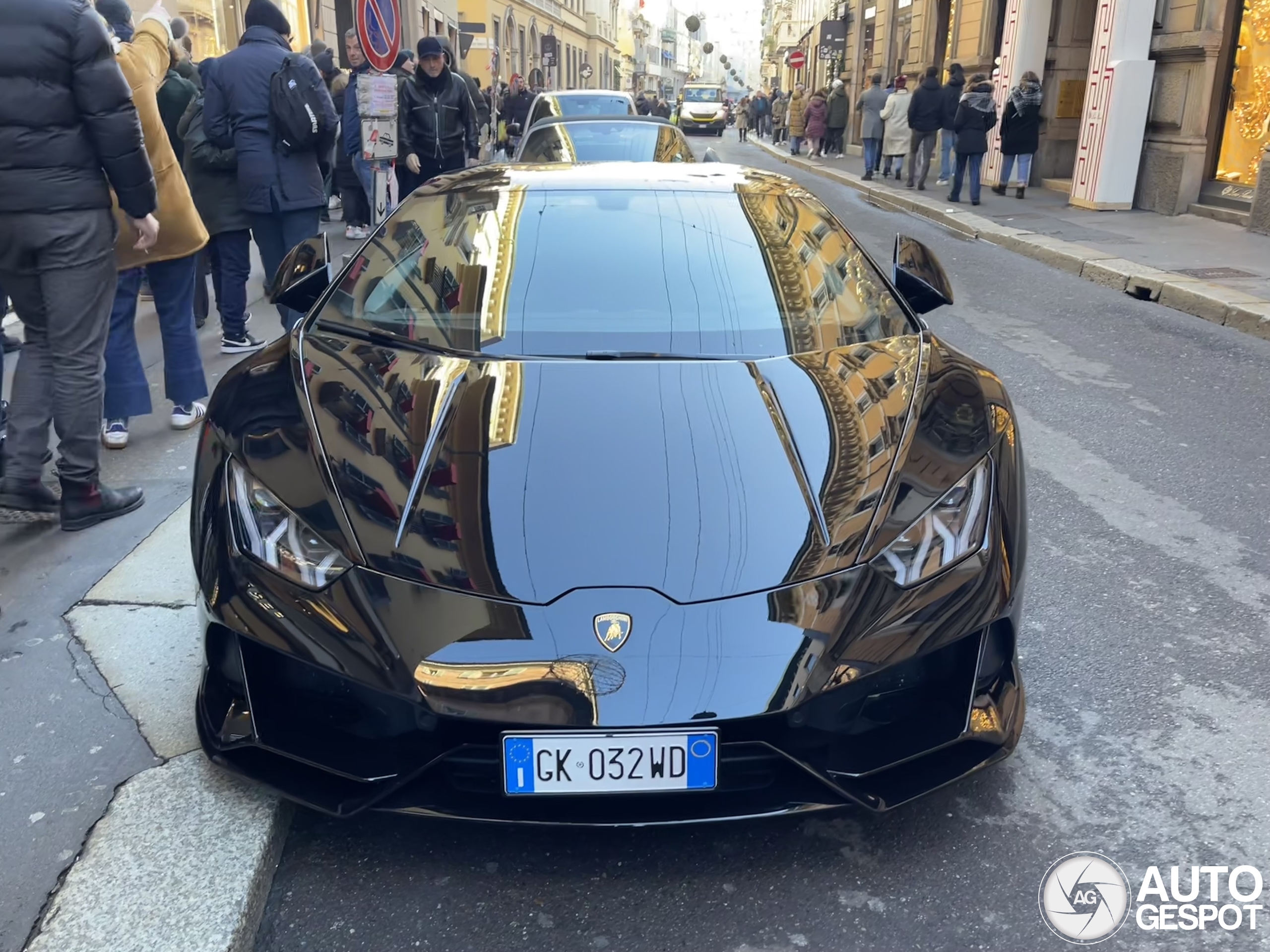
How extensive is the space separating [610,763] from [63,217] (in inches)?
119

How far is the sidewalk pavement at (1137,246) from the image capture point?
333 inches

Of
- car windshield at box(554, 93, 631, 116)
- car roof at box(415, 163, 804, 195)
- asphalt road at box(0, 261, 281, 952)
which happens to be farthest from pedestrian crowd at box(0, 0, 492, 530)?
car windshield at box(554, 93, 631, 116)

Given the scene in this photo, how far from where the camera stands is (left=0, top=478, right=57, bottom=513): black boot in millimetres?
4195

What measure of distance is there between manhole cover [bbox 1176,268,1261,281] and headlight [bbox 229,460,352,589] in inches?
342

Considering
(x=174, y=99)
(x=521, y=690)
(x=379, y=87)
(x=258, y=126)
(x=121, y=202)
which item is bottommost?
(x=521, y=690)

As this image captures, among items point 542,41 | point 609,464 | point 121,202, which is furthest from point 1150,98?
point 542,41

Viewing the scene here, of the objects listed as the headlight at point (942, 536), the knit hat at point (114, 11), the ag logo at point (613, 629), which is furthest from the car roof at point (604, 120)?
the ag logo at point (613, 629)

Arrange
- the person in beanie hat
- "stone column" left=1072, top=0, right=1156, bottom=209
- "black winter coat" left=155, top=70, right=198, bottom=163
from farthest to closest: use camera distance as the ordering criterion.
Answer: the person in beanie hat
"stone column" left=1072, top=0, right=1156, bottom=209
"black winter coat" left=155, top=70, right=198, bottom=163

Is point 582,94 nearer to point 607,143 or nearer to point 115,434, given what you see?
point 607,143

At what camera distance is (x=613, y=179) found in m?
3.61

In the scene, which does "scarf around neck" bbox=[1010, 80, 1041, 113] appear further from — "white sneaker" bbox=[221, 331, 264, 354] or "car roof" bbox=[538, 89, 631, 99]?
"white sneaker" bbox=[221, 331, 264, 354]

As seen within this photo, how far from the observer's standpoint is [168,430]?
5.37 meters

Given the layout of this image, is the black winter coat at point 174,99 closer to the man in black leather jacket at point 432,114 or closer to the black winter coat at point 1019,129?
the man in black leather jacket at point 432,114

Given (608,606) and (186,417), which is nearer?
(608,606)
